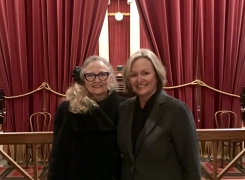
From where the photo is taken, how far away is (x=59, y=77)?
12.4 feet

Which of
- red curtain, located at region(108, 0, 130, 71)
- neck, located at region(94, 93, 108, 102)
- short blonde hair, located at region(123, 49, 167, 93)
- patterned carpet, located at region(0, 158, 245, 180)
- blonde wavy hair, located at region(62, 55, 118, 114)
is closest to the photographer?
short blonde hair, located at region(123, 49, 167, 93)

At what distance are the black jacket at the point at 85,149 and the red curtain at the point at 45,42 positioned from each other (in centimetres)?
216

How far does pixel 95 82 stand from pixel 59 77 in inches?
85.6

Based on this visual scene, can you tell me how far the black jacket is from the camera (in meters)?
1.65

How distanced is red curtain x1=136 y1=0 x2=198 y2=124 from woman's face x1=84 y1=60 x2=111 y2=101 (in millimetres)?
2101

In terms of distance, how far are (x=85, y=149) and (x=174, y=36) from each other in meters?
2.45

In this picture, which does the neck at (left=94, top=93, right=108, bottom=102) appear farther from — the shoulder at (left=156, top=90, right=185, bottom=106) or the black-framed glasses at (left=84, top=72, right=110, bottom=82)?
the shoulder at (left=156, top=90, right=185, bottom=106)

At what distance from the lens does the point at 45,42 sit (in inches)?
147

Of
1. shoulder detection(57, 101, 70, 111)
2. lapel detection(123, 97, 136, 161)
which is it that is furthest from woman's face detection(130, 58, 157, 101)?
shoulder detection(57, 101, 70, 111)

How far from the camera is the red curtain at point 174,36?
12.1 feet

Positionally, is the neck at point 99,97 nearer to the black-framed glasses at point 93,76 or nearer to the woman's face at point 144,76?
the black-framed glasses at point 93,76

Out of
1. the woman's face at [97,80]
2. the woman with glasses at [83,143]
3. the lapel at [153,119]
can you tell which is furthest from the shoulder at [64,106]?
the lapel at [153,119]

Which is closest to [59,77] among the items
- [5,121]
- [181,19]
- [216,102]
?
[5,121]

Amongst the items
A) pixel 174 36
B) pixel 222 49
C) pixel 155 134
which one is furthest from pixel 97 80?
pixel 222 49
